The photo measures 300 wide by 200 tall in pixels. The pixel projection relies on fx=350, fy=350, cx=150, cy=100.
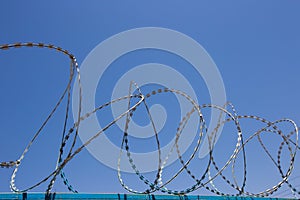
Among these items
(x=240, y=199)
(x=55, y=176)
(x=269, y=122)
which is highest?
(x=269, y=122)

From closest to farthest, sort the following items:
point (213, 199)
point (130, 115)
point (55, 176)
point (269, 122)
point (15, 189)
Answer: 1. point (55, 176)
2. point (15, 189)
3. point (130, 115)
4. point (269, 122)
5. point (213, 199)

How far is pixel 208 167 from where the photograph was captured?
14734 millimetres

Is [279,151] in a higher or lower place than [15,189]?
higher

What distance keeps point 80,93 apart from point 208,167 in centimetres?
626

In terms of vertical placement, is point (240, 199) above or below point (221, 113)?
below

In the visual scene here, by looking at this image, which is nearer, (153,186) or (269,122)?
(153,186)

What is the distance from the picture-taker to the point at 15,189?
13031 mm

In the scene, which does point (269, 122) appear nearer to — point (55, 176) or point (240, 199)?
point (240, 199)

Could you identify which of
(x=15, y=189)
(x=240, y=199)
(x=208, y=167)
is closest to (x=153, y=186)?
(x=208, y=167)

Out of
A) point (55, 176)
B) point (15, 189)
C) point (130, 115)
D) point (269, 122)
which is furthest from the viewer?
point (269, 122)

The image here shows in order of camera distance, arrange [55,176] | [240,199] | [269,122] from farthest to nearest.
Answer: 1. [240,199]
2. [269,122]
3. [55,176]

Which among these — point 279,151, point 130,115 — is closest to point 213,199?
point 279,151

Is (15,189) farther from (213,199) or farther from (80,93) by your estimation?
(213,199)

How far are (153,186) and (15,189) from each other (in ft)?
17.5
